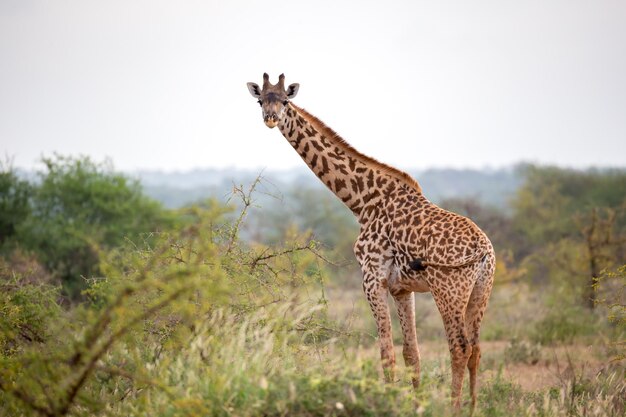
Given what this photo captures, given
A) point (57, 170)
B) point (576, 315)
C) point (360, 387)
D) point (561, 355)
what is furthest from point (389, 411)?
point (57, 170)

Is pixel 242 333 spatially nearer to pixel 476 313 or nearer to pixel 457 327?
pixel 457 327

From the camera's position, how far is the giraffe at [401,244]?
22.2 feet

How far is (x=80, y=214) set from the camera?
2019 cm

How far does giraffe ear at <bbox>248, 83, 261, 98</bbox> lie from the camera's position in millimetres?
8164

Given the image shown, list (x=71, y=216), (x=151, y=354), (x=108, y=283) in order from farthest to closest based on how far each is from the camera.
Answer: (x=71, y=216), (x=108, y=283), (x=151, y=354)

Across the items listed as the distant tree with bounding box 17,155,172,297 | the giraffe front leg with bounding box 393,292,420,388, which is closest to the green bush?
the giraffe front leg with bounding box 393,292,420,388

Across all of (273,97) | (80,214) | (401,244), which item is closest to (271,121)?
(273,97)

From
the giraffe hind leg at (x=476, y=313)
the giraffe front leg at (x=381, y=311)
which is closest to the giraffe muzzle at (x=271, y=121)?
the giraffe front leg at (x=381, y=311)

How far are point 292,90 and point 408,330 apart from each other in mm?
2645

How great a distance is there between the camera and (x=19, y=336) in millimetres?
7887

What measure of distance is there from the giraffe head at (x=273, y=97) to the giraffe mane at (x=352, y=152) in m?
0.18

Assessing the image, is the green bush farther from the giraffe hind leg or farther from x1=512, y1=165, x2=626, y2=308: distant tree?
the giraffe hind leg

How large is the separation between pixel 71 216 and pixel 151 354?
1483 cm

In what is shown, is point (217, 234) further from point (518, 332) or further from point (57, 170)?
point (57, 170)
